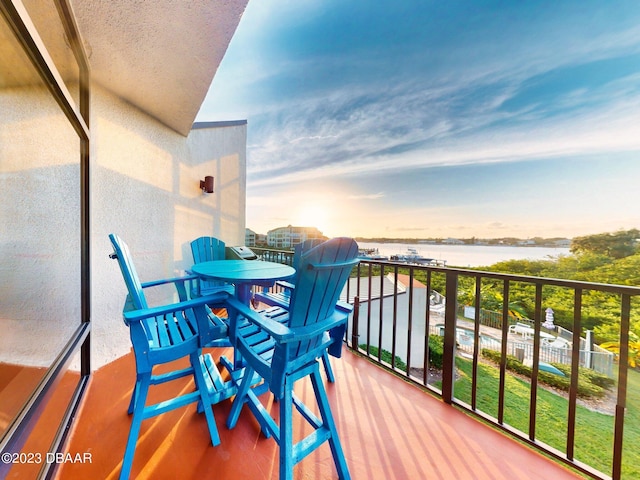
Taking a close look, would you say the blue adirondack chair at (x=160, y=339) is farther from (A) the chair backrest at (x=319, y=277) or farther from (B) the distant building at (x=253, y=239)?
(B) the distant building at (x=253, y=239)

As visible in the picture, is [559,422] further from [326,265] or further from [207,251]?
[207,251]

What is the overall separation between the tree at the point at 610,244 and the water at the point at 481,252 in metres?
0.64

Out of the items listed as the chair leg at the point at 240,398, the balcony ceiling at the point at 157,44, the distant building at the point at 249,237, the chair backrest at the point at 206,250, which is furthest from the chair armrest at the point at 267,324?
the distant building at the point at 249,237

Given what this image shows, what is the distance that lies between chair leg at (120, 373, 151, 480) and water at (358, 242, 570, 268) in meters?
6.29

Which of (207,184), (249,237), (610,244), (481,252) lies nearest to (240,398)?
(207,184)

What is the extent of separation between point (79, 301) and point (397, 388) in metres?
2.68

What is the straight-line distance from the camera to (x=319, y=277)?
98cm

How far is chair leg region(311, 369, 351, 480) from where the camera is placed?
45.6 inches

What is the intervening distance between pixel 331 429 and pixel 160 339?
1094mm

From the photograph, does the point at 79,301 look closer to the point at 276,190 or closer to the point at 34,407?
the point at 34,407

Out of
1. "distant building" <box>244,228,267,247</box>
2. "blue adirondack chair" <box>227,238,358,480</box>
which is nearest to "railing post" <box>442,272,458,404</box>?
"blue adirondack chair" <box>227,238,358,480</box>

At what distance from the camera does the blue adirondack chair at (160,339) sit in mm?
1112

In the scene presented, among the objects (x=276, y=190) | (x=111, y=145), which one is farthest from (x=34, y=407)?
(x=276, y=190)

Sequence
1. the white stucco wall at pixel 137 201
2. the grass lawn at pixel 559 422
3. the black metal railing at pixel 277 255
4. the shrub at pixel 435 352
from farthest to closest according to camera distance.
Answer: the shrub at pixel 435 352, the black metal railing at pixel 277 255, the grass lawn at pixel 559 422, the white stucco wall at pixel 137 201
